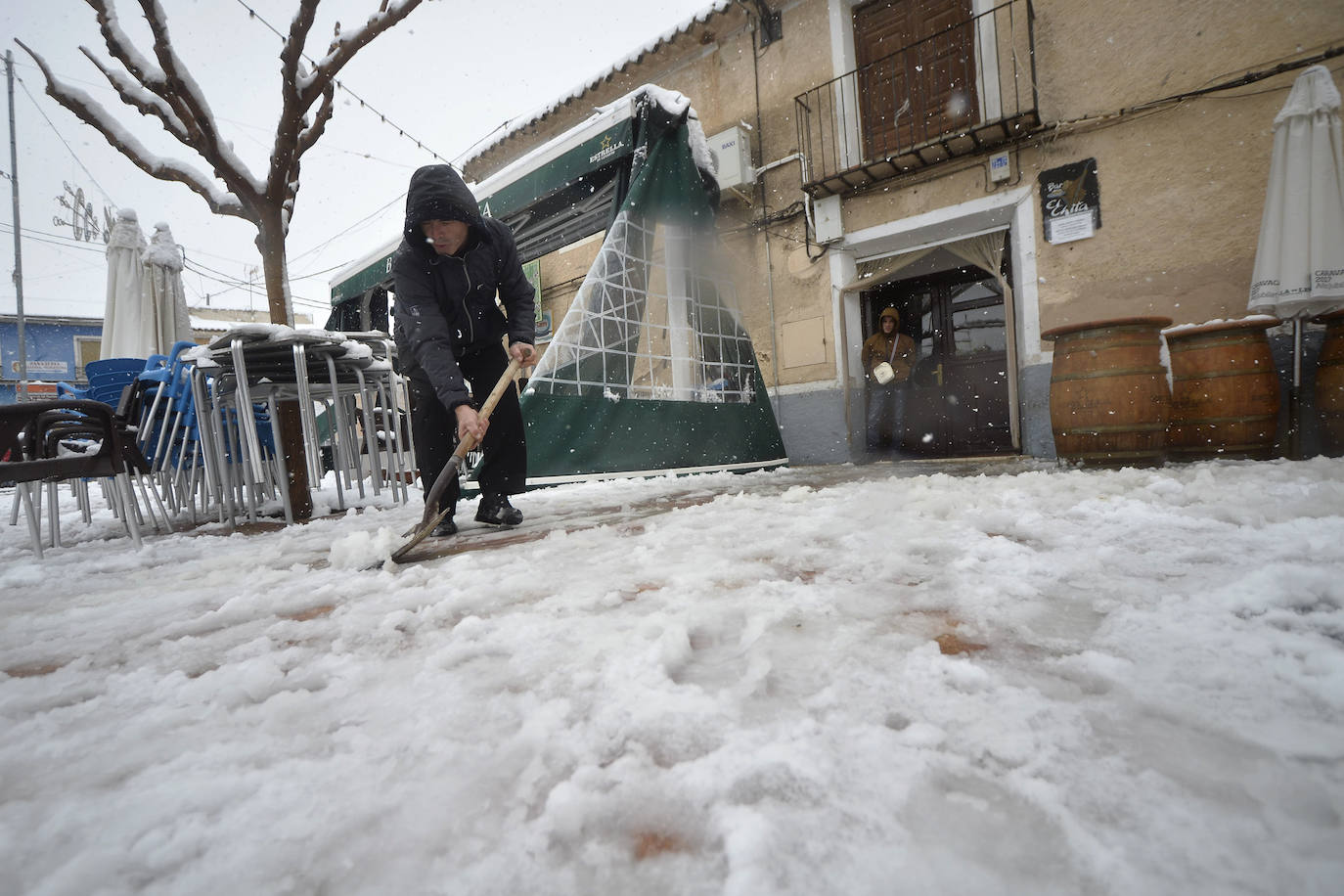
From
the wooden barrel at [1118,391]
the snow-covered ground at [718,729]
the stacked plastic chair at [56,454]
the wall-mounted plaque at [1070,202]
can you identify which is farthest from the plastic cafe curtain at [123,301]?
the wall-mounted plaque at [1070,202]

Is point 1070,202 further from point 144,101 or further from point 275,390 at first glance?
point 144,101

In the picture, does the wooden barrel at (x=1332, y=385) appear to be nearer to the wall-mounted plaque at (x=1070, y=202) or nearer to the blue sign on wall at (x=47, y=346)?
the wall-mounted plaque at (x=1070, y=202)

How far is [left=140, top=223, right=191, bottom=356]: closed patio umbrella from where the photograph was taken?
489cm

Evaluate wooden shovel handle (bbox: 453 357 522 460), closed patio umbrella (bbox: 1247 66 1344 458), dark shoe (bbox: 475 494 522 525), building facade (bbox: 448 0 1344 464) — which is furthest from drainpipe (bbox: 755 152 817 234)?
dark shoe (bbox: 475 494 522 525)

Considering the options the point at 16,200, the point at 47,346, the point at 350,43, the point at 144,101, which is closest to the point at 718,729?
the point at 350,43

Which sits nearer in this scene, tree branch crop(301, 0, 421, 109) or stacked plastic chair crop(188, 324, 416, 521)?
stacked plastic chair crop(188, 324, 416, 521)

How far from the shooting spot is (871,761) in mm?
591

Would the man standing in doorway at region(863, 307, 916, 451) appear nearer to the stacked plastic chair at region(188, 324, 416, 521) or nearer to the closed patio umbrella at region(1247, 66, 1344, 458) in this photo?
the closed patio umbrella at region(1247, 66, 1344, 458)

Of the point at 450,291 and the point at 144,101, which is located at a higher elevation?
the point at 144,101

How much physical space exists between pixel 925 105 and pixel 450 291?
17.5 feet

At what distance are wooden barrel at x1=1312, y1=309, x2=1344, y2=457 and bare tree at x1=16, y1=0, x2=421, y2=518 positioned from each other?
7595 millimetres

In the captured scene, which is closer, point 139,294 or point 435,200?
point 435,200

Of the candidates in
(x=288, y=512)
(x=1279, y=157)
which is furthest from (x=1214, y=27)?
(x=288, y=512)

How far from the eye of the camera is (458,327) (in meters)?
2.54
